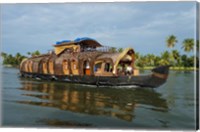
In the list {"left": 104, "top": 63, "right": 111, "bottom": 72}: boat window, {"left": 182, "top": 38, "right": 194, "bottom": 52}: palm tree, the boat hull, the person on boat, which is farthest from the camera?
{"left": 104, "top": 63, "right": 111, "bottom": 72}: boat window

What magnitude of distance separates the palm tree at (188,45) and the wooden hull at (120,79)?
1.21 metres

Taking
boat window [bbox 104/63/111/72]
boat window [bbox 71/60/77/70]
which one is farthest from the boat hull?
boat window [bbox 104/63/111/72]

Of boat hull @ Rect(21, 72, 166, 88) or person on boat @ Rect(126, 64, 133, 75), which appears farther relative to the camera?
person on boat @ Rect(126, 64, 133, 75)

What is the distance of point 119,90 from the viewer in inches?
295

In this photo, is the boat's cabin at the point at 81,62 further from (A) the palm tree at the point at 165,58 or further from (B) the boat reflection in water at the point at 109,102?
(A) the palm tree at the point at 165,58

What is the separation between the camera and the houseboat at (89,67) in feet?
23.8

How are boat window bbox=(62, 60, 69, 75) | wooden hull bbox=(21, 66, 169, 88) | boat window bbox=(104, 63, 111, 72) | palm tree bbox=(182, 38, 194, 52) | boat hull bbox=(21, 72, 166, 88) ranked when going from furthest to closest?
1. boat window bbox=(62, 60, 69, 75)
2. boat window bbox=(104, 63, 111, 72)
3. boat hull bbox=(21, 72, 166, 88)
4. wooden hull bbox=(21, 66, 169, 88)
5. palm tree bbox=(182, 38, 194, 52)

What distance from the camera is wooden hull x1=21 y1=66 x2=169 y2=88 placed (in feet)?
21.7

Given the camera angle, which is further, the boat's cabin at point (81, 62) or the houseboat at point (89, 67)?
the boat's cabin at point (81, 62)

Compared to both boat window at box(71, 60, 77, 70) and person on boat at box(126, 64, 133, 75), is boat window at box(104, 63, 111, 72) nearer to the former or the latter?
boat window at box(71, 60, 77, 70)

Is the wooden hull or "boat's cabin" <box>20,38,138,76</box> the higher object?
"boat's cabin" <box>20,38,138,76</box>

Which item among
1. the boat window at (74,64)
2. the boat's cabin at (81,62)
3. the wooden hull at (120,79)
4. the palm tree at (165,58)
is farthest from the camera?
the boat window at (74,64)

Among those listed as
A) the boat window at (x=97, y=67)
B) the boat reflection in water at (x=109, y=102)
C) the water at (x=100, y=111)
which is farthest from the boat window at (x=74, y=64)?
the water at (x=100, y=111)

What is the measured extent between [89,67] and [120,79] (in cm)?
113
